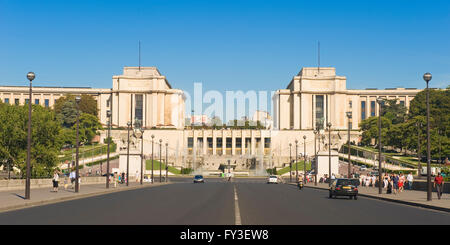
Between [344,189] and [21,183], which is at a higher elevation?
[344,189]

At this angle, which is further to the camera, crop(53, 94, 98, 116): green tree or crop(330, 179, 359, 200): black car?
crop(53, 94, 98, 116): green tree

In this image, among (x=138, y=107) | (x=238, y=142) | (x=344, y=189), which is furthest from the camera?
(x=138, y=107)

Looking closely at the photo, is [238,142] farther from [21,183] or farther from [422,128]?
[21,183]

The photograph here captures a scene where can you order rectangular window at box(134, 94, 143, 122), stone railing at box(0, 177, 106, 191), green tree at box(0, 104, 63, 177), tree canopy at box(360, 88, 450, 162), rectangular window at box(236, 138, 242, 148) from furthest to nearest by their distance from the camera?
rectangular window at box(134, 94, 143, 122) < rectangular window at box(236, 138, 242, 148) < tree canopy at box(360, 88, 450, 162) < green tree at box(0, 104, 63, 177) < stone railing at box(0, 177, 106, 191)

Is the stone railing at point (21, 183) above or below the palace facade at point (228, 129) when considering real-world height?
below

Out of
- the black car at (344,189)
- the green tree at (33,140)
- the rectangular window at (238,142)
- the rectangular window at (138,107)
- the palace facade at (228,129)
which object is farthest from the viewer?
the rectangular window at (138,107)

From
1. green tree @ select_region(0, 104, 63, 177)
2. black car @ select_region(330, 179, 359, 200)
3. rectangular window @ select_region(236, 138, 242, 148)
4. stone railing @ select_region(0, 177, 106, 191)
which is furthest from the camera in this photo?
rectangular window @ select_region(236, 138, 242, 148)

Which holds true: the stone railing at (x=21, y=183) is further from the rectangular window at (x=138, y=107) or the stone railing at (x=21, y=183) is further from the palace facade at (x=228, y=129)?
the rectangular window at (x=138, y=107)

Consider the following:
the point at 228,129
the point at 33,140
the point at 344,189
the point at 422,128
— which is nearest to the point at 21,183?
the point at 33,140

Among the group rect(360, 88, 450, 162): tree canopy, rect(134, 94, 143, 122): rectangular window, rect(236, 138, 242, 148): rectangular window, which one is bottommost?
rect(236, 138, 242, 148): rectangular window

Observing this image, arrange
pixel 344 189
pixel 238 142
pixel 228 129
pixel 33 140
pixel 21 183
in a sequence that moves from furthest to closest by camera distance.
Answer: pixel 238 142 < pixel 228 129 < pixel 33 140 < pixel 21 183 < pixel 344 189

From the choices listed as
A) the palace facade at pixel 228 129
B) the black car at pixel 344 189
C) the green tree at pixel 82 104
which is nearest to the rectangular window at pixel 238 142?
the palace facade at pixel 228 129

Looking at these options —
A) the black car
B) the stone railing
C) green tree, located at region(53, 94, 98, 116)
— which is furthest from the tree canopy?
green tree, located at region(53, 94, 98, 116)

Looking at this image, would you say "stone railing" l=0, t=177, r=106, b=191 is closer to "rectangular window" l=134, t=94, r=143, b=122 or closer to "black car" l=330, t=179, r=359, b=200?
"black car" l=330, t=179, r=359, b=200
